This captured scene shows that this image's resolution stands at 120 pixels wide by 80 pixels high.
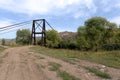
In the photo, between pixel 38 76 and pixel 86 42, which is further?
pixel 86 42

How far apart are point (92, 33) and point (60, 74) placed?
79.8 metres

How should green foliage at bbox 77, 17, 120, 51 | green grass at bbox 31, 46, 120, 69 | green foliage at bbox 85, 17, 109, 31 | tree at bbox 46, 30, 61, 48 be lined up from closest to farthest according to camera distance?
1. green grass at bbox 31, 46, 120, 69
2. green foliage at bbox 77, 17, 120, 51
3. green foliage at bbox 85, 17, 109, 31
4. tree at bbox 46, 30, 61, 48

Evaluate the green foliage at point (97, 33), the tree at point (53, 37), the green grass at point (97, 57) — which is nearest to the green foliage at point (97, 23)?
the green foliage at point (97, 33)

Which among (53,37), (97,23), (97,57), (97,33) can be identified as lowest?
(97,57)

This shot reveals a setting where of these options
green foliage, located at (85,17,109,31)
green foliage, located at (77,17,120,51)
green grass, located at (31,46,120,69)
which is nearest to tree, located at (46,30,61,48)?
green foliage, located at (77,17,120,51)

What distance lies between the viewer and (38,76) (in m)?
14.1

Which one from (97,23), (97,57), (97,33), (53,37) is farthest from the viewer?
(53,37)

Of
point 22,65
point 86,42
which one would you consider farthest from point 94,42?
point 22,65

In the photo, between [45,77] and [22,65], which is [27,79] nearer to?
[45,77]

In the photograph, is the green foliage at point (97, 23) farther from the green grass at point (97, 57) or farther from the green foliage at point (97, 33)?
the green grass at point (97, 57)

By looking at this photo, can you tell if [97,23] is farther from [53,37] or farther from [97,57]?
[97,57]

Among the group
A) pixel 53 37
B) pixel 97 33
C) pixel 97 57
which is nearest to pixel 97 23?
pixel 97 33

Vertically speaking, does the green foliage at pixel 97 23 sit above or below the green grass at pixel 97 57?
above

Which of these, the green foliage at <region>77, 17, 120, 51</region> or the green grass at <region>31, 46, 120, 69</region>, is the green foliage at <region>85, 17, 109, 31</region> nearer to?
the green foliage at <region>77, 17, 120, 51</region>
